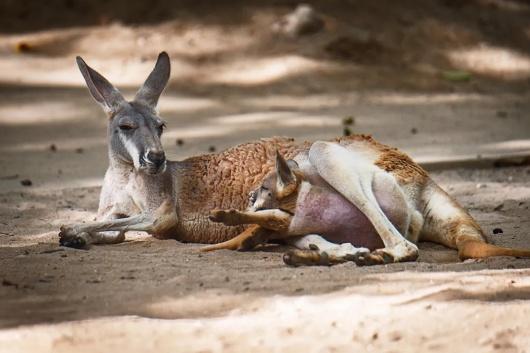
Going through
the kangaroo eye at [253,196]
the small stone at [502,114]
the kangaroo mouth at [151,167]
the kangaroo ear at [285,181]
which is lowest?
the kangaroo eye at [253,196]

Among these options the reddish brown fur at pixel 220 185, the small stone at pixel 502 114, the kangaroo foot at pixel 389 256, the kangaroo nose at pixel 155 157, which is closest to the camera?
the kangaroo foot at pixel 389 256

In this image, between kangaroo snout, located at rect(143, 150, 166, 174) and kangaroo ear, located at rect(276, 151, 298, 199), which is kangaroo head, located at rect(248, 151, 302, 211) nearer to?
kangaroo ear, located at rect(276, 151, 298, 199)

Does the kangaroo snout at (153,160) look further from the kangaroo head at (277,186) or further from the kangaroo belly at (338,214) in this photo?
the kangaroo belly at (338,214)

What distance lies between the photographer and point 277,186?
5535 mm

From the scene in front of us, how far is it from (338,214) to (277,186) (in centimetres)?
36

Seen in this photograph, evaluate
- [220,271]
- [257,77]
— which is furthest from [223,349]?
[257,77]

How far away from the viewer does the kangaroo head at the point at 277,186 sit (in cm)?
550

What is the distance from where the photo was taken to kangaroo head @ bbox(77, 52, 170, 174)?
5605 mm

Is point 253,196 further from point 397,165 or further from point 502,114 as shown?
point 502,114

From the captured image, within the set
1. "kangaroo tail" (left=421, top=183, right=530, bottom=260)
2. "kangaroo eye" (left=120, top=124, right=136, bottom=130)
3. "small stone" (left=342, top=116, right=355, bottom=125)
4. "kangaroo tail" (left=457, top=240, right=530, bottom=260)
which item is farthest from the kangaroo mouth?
"small stone" (left=342, top=116, right=355, bottom=125)

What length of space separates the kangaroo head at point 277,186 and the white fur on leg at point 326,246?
0.23 m

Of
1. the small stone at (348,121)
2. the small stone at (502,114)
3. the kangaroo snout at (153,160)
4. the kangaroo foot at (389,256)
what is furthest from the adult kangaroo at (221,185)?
the small stone at (502,114)

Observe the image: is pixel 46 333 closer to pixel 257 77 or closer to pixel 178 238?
pixel 178 238

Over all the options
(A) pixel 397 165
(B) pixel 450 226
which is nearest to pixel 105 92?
(A) pixel 397 165
